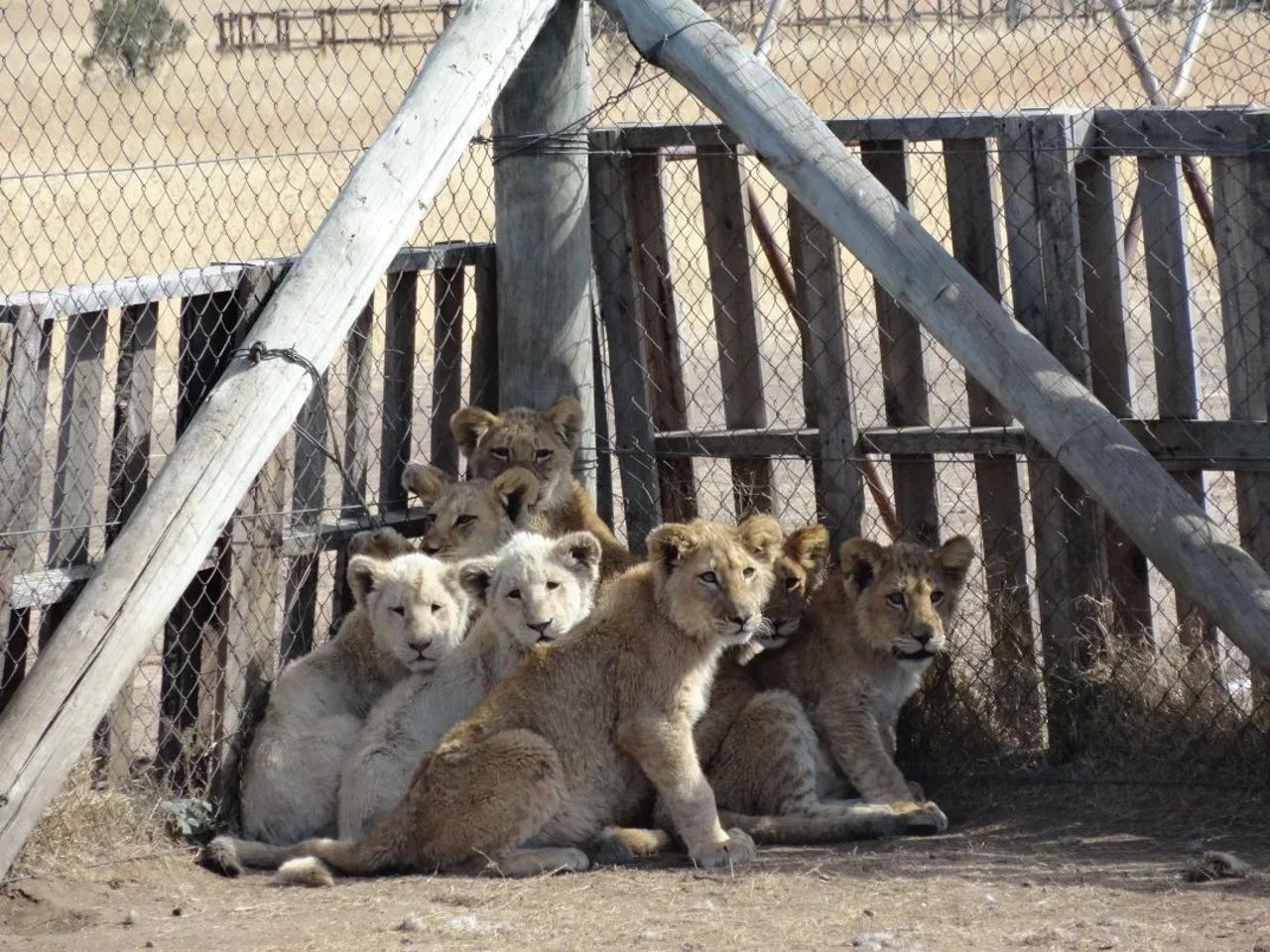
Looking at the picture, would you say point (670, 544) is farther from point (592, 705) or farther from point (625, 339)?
point (625, 339)

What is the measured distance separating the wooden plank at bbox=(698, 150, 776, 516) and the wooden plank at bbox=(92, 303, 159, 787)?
8.81ft

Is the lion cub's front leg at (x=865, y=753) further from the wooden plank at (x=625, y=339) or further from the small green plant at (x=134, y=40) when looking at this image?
the small green plant at (x=134, y=40)

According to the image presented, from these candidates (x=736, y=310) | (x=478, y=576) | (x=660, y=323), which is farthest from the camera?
(x=660, y=323)

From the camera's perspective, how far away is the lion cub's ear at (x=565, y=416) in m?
8.21

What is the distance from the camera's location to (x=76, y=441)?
6738mm

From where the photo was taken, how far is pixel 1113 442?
6496 mm

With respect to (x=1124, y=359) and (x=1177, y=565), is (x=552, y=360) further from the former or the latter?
(x=1177, y=565)

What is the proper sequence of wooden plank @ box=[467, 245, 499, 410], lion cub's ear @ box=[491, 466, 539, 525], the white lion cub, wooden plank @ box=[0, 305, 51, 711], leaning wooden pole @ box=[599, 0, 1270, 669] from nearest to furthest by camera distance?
leaning wooden pole @ box=[599, 0, 1270, 669], wooden plank @ box=[0, 305, 51, 711], the white lion cub, lion cub's ear @ box=[491, 466, 539, 525], wooden plank @ box=[467, 245, 499, 410]

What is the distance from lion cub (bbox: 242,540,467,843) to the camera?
7082 mm

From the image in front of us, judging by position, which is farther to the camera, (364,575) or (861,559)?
(861,559)

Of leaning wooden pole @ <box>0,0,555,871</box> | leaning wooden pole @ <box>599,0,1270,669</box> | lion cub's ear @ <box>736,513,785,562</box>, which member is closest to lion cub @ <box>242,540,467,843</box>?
leaning wooden pole @ <box>0,0,555,871</box>

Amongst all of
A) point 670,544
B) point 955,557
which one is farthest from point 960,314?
point 670,544

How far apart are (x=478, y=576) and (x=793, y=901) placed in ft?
6.40

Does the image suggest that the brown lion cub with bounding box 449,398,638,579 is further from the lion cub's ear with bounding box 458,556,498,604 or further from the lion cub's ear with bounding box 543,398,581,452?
the lion cub's ear with bounding box 458,556,498,604
